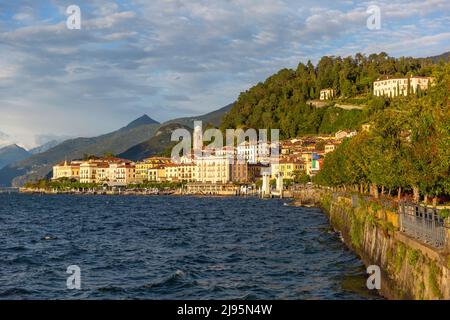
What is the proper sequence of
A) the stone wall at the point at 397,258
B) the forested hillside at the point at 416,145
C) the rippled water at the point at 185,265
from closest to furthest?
the stone wall at the point at 397,258, the rippled water at the point at 185,265, the forested hillside at the point at 416,145

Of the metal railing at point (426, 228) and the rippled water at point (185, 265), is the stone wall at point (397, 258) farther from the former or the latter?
the rippled water at point (185, 265)

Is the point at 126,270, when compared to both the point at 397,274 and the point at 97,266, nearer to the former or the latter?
the point at 97,266

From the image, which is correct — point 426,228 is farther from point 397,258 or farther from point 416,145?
point 416,145

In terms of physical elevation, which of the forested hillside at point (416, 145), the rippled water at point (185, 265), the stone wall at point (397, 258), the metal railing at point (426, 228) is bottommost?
the rippled water at point (185, 265)

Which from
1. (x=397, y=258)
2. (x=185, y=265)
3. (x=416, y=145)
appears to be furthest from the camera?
(x=185, y=265)

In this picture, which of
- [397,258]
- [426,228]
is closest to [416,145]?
[397,258]

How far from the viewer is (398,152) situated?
3903cm

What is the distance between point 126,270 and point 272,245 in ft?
47.3

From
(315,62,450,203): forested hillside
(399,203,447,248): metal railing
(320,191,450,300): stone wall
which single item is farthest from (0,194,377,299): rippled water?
(315,62,450,203): forested hillside

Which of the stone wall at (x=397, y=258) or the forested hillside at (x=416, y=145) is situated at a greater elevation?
the forested hillside at (x=416, y=145)

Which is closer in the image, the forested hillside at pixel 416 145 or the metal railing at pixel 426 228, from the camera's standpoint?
the metal railing at pixel 426 228

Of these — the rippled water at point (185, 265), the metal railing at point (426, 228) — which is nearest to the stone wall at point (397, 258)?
the metal railing at point (426, 228)
